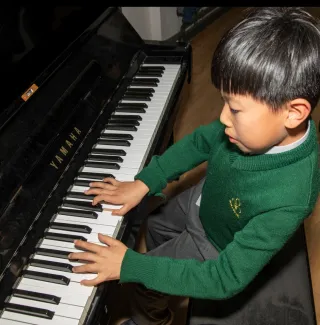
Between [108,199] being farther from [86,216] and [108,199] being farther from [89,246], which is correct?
[89,246]

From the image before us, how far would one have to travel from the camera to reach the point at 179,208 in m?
1.42

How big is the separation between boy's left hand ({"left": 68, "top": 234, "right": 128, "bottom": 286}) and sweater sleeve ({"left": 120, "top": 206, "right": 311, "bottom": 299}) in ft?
0.07

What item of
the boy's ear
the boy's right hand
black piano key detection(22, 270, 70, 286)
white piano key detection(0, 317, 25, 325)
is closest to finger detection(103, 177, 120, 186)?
the boy's right hand

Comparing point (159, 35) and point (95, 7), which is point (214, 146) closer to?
point (95, 7)

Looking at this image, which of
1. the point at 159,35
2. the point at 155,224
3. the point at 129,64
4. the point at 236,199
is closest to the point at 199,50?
the point at 159,35

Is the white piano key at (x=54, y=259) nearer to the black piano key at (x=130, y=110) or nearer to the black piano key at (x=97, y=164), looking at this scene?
→ the black piano key at (x=97, y=164)

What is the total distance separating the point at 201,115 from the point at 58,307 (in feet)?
6.96

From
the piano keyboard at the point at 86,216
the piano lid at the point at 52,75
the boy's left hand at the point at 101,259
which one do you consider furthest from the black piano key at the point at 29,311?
the piano lid at the point at 52,75

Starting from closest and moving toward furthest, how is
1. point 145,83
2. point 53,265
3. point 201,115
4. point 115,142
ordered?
point 53,265 < point 115,142 < point 145,83 < point 201,115

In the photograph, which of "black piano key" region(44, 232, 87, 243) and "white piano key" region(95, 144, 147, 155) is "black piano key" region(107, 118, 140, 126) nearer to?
"white piano key" region(95, 144, 147, 155)

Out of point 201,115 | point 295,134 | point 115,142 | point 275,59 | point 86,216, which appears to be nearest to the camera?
point 275,59

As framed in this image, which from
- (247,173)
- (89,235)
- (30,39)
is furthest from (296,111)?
(30,39)

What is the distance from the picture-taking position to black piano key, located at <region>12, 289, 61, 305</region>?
0.93 metres

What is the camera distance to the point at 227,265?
0.93 metres
